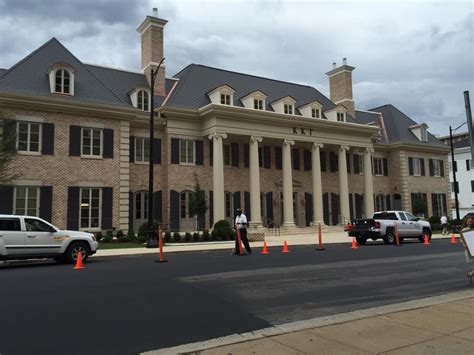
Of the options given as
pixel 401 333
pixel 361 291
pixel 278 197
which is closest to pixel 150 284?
pixel 361 291

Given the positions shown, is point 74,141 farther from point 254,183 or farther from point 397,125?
point 397,125

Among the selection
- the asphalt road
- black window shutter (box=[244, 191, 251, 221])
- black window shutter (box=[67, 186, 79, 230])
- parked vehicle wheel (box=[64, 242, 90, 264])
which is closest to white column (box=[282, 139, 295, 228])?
black window shutter (box=[244, 191, 251, 221])

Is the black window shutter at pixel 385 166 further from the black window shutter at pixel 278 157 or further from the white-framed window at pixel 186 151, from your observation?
the white-framed window at pixel 186 151

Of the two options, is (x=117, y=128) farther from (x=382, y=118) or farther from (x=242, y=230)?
(x=382, y=118)

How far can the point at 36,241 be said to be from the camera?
14.2 metres

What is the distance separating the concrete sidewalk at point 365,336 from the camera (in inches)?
202

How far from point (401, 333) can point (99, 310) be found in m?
4.70

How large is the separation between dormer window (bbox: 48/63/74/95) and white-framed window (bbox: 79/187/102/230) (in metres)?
6.05

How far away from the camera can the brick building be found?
25.5 m

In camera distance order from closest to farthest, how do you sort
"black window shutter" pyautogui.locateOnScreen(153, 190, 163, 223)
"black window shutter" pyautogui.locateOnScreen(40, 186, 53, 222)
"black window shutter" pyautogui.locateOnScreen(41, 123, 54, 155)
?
1. "black window shutter" pyautogui.locateOnScreen(40, 186, 53, 222)
2. "black window shutter" pyautogui.locateOnScreen(41, 123, 54, 155)
3. "black window shutter" pyautogui.locateOnScreen(153, 190, 163, 223)

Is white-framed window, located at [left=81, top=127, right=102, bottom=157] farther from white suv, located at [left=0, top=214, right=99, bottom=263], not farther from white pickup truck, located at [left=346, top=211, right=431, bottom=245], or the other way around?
white pickup truck, located at [left=346, top=211, right=431, bottom=245]

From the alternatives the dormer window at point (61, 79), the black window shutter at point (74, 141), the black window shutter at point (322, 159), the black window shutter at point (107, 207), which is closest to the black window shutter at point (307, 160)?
the black window shutter at point (322, 159)

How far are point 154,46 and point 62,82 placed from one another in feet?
27.1

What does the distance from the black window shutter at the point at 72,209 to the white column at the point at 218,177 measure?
9.06 meters
